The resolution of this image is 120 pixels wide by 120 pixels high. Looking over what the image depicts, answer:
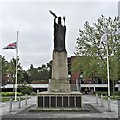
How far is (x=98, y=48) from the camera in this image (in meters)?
44.0

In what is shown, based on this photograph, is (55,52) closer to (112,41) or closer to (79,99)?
(79,99)

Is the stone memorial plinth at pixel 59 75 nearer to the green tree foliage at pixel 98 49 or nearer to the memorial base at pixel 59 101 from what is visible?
the memorial base at pixel 59 101

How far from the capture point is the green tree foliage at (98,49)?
136 ft

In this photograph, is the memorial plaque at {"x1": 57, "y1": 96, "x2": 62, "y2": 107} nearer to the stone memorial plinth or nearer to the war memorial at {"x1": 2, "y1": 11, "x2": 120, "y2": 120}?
the war memorial at {"x1": 2, "y1": 11, "x2": 120, "y2": 120}

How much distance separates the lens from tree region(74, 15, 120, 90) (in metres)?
41.4

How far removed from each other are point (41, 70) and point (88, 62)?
215 feet

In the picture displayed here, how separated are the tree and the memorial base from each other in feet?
78.8

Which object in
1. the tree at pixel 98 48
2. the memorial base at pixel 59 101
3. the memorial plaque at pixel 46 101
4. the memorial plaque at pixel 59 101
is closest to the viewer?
the memorial base at pixel 59 101

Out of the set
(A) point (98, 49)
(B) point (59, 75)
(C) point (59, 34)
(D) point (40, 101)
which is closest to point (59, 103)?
(D) point (40, 101)

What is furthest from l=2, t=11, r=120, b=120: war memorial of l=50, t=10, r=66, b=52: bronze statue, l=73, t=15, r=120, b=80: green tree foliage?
l=73, t=15, r=120, b=80: green tree foliage

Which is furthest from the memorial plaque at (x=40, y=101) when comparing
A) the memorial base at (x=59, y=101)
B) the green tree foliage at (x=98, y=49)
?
the green tree foliage at (x=98, y=49)

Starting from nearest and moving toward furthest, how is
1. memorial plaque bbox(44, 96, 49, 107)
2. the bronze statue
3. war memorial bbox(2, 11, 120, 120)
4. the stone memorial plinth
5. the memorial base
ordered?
1. war memorial bbox(2, 11, 120, 120)
2. the memorial base
3. memorial plaque bbox(44, 96, 49, 107)
4. the stone memorial plinth
5. the bronze statue

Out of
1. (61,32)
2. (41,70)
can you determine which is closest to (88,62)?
(61,32)

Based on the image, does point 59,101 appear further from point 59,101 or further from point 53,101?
point 53,101
